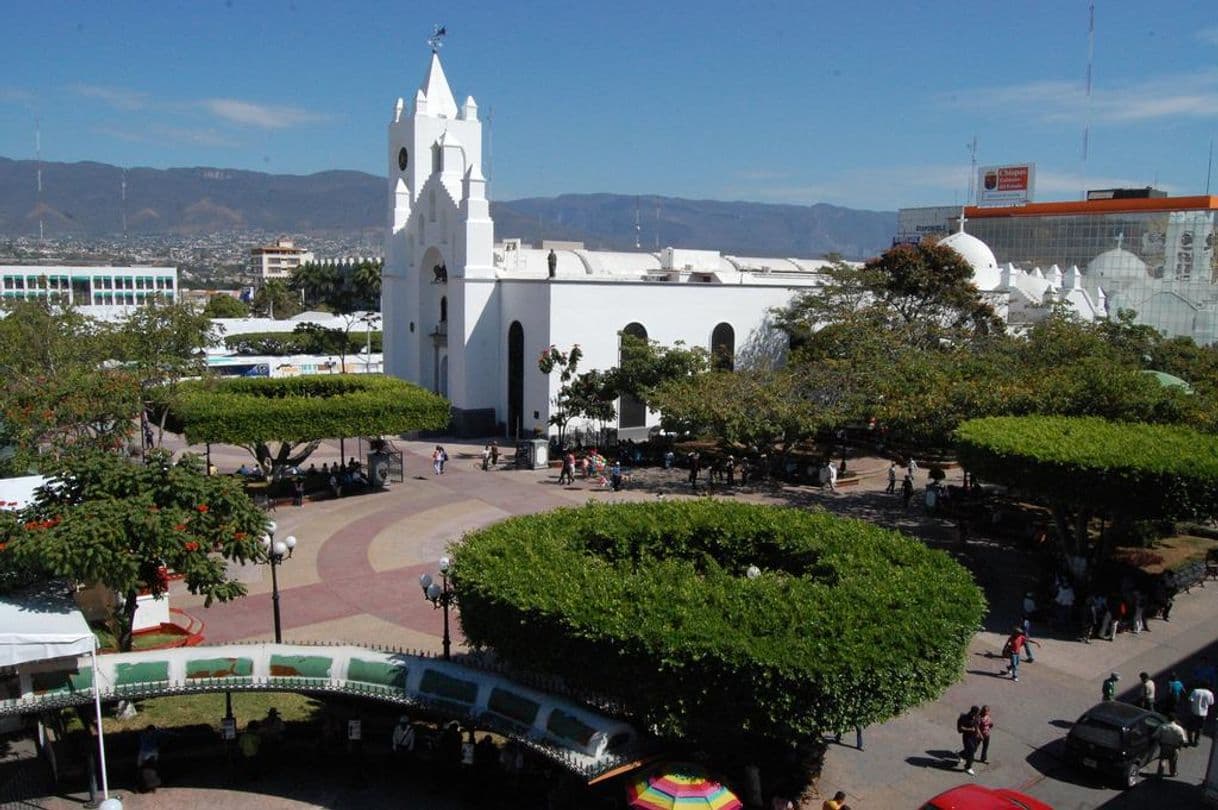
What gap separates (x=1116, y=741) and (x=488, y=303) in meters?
35.4

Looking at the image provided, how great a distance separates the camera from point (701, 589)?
42.8ft

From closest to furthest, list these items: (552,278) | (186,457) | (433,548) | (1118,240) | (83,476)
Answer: (83,476), (186,457), (433,548), (552,278), (1118,240)

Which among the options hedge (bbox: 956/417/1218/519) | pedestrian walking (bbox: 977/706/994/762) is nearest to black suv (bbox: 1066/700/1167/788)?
pedestrian walking (bbox: 977/706/994/762)

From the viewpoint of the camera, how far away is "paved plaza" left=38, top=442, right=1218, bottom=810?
14602 millimetres

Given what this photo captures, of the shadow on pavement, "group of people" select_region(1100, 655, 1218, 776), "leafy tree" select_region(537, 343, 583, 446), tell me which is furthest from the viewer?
"leafy tree" select_region(537, 343, 583, 446)

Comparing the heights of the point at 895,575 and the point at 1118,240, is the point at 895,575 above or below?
below

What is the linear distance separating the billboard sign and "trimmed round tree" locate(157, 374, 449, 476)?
78.7 meters

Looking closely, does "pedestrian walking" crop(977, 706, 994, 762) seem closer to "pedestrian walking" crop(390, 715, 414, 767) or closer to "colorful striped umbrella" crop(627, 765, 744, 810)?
"colorful striped umbrella" crop(627, 765, 744, 810)

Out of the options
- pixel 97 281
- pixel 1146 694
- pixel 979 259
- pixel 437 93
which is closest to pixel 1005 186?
pixel 979 259

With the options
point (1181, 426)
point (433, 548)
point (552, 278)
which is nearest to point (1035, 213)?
point (552, 278)

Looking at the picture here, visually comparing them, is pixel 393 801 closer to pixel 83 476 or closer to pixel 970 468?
pixel 83 476

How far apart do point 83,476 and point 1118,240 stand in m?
84.9

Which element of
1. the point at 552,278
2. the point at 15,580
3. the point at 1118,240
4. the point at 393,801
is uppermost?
the point at 1118,240

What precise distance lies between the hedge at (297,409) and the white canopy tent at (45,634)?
1655cm
